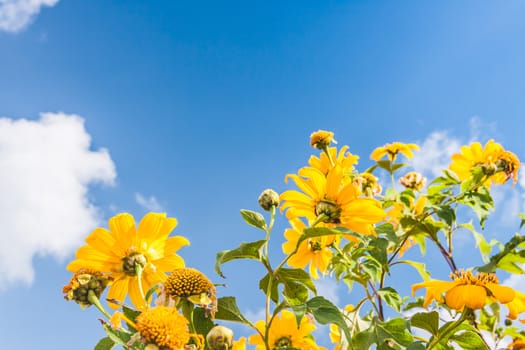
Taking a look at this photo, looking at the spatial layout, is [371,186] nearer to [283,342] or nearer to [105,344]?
[283,342]

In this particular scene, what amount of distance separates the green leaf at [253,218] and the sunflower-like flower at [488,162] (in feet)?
5.06

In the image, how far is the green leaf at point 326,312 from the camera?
1.23 meters

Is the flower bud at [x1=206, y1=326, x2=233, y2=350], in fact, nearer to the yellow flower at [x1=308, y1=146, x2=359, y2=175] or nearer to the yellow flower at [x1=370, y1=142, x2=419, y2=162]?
the yellow flower at [x1=308, y1=146, x2=359, y2=175]

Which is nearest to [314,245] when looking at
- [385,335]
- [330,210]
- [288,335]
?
[288,335]

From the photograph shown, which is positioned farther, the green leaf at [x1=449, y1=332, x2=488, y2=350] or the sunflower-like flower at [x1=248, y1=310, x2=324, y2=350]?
the sunflower-like flower at [x1=248, y1=310, x2=324, y2=350]

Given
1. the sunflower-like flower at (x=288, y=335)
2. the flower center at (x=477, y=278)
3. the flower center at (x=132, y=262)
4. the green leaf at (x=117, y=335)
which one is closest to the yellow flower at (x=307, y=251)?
the sunflower-like flower at (x=288, y=335)

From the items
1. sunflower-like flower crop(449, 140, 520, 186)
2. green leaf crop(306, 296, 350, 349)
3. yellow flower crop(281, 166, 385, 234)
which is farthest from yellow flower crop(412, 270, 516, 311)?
sunflower-like flower crop(449, 140, 520, 186)

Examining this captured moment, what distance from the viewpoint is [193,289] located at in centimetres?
117

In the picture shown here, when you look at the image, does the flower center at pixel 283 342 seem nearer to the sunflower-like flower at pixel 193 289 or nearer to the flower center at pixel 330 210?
the flower center at pixel 330 210

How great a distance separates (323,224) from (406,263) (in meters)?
0.80

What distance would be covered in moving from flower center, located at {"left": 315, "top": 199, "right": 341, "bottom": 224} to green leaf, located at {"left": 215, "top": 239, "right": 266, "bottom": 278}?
0.31 meters

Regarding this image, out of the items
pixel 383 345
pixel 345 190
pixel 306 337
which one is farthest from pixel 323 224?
pixel 306 337

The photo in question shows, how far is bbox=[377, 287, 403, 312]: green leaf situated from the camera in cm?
171

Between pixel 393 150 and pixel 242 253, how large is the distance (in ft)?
6.10
